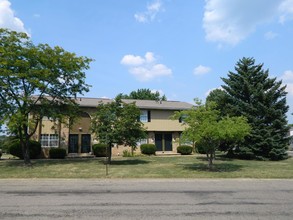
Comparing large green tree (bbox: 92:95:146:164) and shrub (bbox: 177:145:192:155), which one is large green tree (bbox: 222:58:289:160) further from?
large green tree (bbox: 92:95:146:164)

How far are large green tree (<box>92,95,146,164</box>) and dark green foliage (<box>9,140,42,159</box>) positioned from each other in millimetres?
8687

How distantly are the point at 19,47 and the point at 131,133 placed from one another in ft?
32.3

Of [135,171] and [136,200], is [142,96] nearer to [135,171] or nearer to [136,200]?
[135,171]

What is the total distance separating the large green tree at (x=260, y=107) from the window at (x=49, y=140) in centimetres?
1687

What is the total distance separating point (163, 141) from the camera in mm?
34531

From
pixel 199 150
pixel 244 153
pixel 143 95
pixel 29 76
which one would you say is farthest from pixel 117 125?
pixel 143 95

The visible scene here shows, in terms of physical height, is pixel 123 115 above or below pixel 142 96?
below

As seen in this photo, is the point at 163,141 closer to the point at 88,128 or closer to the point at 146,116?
the point at 146,116

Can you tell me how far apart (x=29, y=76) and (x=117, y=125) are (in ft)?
22.6

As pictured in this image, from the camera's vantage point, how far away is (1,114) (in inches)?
838

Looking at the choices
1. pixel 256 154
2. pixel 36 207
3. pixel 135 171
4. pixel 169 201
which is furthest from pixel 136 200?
pixel 256 154

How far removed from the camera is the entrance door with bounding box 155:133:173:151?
113 ft

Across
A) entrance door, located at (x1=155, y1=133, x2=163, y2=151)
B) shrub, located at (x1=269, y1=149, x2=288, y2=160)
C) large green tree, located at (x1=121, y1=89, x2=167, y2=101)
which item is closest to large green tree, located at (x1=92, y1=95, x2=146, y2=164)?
entrance door, located at (x1=155, y1=133, x2=163, y2=151)

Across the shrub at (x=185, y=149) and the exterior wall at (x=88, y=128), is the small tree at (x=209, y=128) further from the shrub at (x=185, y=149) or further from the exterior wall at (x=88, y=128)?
the shrub at (x=185, y=149)
